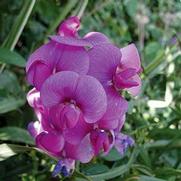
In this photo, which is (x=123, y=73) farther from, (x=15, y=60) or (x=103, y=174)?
(x=15, y=60)

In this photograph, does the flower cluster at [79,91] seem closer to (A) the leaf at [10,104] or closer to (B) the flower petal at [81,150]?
(B) the flower petal at [81,150]

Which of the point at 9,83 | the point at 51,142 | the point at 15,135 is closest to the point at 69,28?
the point at 51,142

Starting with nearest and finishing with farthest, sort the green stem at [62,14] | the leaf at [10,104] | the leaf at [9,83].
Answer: the leaf at [10,104], the leaf at [9,83], the green stem at [62,14]

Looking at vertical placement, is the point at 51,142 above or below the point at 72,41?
below

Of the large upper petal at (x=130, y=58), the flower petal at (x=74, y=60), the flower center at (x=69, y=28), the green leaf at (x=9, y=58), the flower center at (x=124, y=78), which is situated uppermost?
the flower center at (x=69, y=28)

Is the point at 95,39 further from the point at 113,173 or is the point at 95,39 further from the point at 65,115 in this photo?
the point at 113,173

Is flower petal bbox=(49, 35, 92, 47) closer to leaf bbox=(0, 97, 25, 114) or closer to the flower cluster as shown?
the flower cluster

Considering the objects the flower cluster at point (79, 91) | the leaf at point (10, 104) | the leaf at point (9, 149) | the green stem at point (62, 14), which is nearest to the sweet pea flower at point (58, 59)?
the flower cluster at point (79, 91)

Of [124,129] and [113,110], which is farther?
[124,129]
